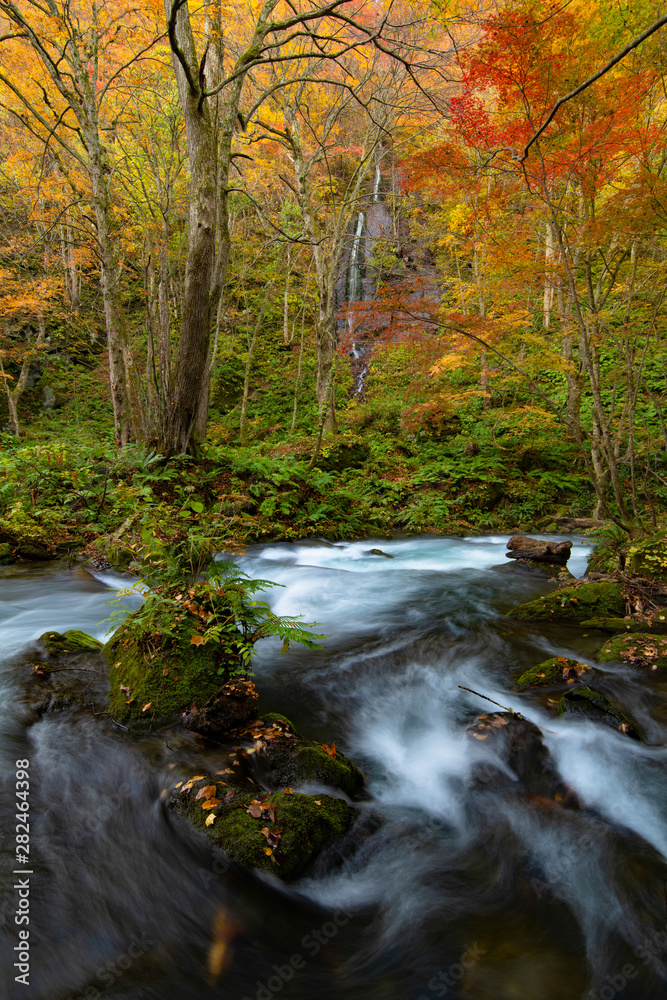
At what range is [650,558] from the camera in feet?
17.2

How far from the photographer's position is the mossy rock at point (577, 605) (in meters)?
5.16

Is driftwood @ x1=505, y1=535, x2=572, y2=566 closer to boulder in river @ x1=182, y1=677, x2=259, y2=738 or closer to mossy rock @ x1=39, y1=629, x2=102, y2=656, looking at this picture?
boulder in river @ x1=182, y1=677, x2=259, y2=738

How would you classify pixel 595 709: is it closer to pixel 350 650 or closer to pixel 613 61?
pixel 350 650

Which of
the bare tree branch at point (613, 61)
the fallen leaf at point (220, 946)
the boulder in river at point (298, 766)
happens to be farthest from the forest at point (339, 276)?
the fallen leaf at point (220, 946)

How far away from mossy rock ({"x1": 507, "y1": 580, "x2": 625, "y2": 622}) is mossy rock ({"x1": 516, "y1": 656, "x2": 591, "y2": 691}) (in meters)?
1.19

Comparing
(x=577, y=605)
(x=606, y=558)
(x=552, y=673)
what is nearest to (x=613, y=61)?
(x=552, y=673)

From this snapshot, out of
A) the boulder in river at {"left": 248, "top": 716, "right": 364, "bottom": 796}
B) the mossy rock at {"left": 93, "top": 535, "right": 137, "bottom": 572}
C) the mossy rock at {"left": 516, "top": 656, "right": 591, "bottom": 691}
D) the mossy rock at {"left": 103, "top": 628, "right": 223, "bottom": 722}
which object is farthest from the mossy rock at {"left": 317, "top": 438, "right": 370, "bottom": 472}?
the boulder in river at {"left": 248, "top": 716, "right": 364, "bottom": 796}

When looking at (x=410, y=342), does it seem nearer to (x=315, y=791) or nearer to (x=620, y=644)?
(x=620, y=644)

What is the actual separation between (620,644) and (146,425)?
7.32 m

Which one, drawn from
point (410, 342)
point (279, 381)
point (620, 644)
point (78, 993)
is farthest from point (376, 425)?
point (78, 993)

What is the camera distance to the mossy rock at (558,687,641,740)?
128 inches

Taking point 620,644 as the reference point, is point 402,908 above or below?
below

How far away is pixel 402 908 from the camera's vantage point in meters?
2.33

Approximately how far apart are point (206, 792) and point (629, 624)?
431 centimetres
